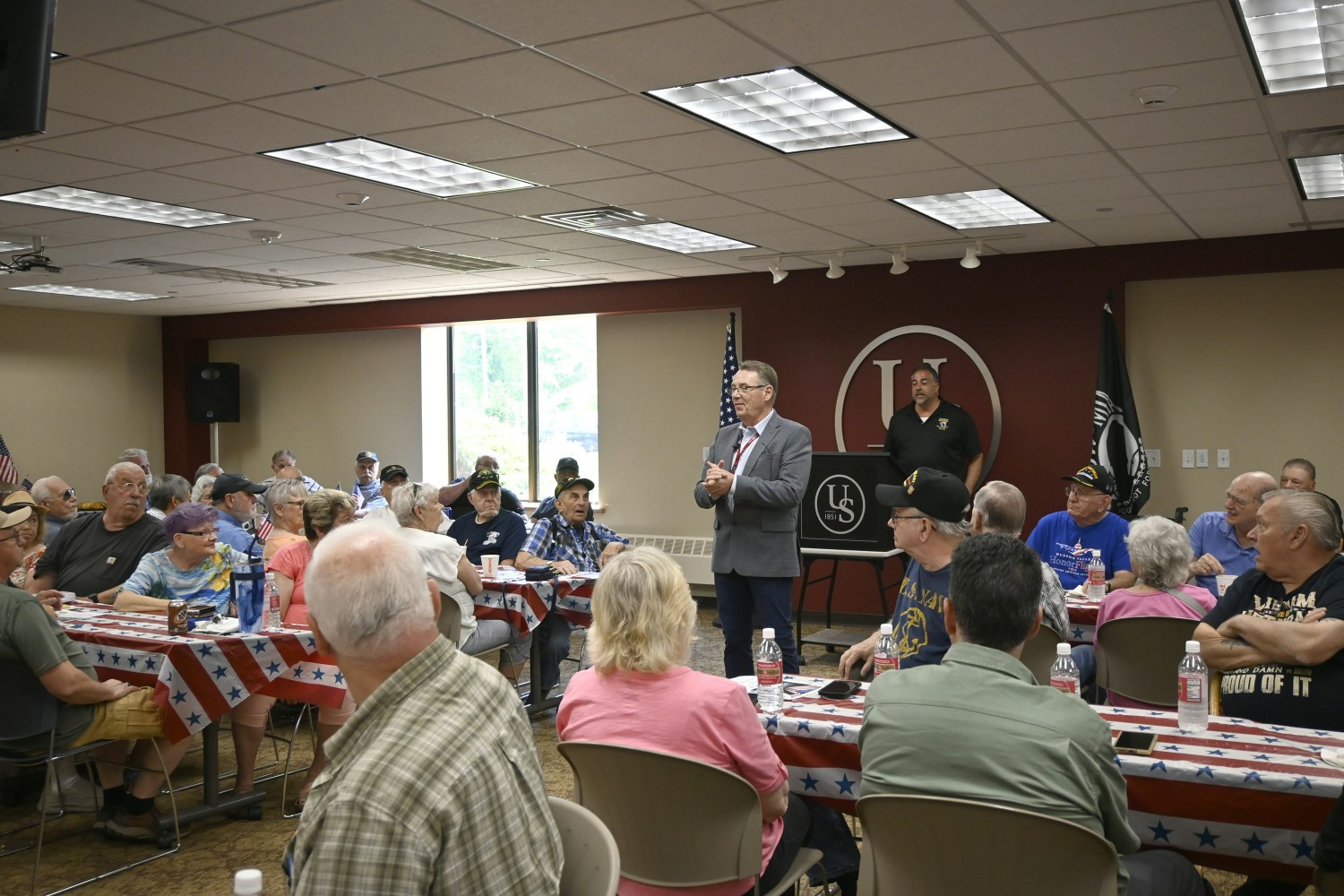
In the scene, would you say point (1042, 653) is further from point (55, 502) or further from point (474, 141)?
point (55, 502)

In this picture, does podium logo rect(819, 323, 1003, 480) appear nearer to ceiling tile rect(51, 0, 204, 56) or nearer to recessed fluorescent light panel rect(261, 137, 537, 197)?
recessed fluorescent light panel rect(261, 137, 537, 197)

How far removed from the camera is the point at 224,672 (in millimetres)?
4129

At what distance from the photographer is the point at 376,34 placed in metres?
3.53

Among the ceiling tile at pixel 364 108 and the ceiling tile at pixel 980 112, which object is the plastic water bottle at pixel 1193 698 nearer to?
the ceiling tile at pixel 980 112

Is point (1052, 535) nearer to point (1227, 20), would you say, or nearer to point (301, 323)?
point (1227, 20)

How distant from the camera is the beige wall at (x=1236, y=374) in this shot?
293 inches

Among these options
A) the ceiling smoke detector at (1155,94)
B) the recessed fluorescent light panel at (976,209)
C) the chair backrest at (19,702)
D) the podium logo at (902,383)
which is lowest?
the chair backrest at (19,702)

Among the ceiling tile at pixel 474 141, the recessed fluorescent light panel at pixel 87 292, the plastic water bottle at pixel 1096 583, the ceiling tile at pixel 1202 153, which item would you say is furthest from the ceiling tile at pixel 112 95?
the recessed fluorescent light panel at pixel 87 292

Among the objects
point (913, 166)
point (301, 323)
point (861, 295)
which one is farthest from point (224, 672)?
point (301, 323)

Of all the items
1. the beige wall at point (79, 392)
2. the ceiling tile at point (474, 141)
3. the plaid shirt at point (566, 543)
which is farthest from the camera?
the beige wall at point (79, 392)

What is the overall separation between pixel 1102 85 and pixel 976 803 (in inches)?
126

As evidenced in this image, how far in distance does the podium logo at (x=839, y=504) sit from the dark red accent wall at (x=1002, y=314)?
1.00 meters

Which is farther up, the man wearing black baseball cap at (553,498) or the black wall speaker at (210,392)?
the black wall speaker at (210,392)

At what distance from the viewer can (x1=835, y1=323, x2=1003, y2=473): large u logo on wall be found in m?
8.51
